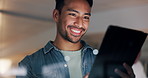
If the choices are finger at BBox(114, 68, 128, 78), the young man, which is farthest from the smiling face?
finger at BBox(114, 68, 128, 78)

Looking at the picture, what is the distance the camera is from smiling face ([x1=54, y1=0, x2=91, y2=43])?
59 centimetres

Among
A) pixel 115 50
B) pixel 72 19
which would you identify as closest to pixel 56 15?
pixel 72 19

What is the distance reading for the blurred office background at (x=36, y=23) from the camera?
60cm

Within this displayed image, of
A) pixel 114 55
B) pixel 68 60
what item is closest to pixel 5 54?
pixel 68 60

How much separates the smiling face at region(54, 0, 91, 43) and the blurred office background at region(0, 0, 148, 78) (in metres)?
0.02

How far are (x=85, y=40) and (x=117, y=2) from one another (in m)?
0.14

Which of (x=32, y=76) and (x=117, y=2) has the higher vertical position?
(x=117, y=2)

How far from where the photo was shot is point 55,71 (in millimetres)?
595

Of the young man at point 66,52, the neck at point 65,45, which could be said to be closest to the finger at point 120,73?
the young man at point 66,52

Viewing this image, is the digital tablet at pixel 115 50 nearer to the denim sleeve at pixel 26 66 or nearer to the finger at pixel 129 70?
the finger at pixel 129 70

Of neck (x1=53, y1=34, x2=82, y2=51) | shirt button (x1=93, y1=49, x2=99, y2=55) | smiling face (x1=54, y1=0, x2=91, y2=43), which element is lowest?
shirt button (x1=93, y1=49, x2=99, y2=55)

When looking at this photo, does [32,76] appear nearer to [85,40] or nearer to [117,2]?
[85,40]

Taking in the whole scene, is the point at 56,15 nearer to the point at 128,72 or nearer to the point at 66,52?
the point at 66,52

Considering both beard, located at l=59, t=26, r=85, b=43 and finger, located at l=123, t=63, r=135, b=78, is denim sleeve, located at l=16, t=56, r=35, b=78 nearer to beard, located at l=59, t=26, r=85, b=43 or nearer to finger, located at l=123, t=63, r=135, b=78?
Result: beard, located at l=59, t=26, r=85, b=43
